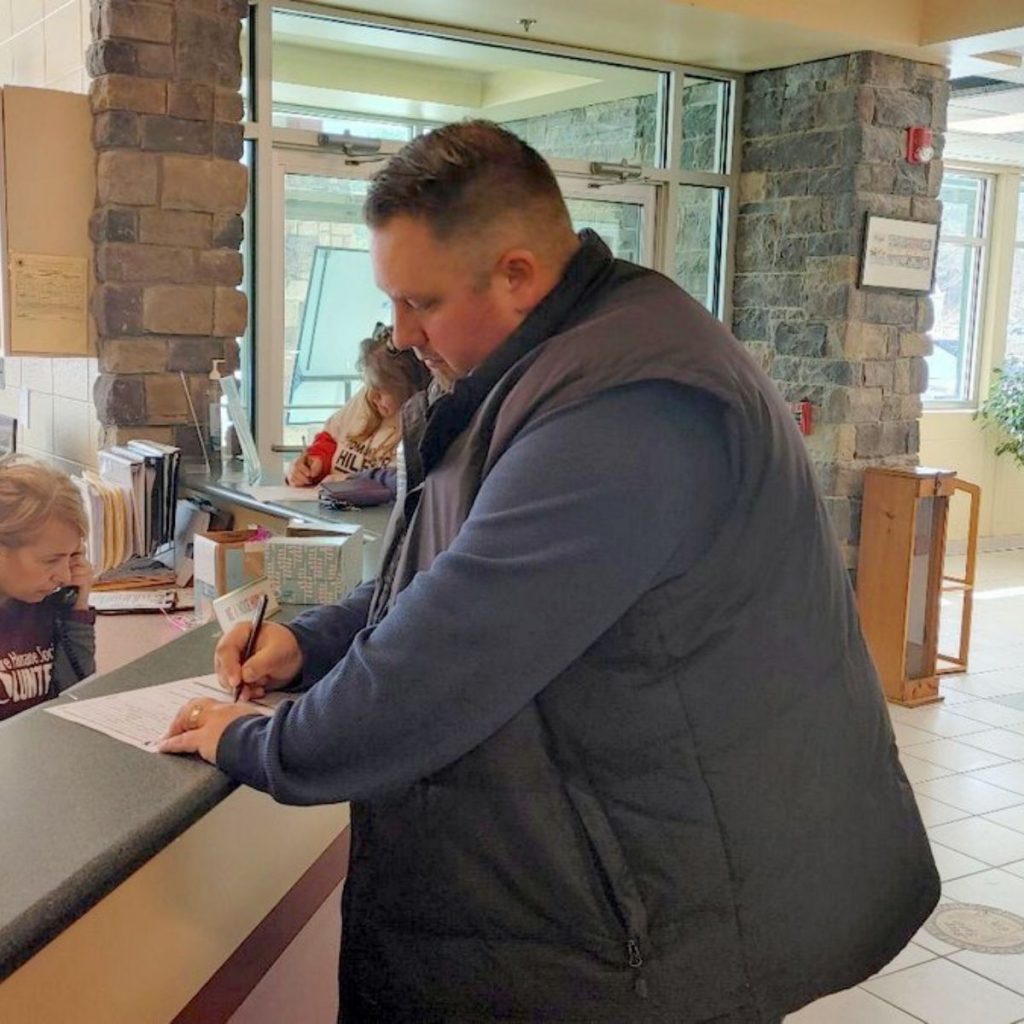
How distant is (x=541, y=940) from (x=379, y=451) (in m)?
2.32

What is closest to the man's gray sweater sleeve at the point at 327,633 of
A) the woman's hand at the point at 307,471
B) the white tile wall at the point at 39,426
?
the woman's hand at the point at 307,471

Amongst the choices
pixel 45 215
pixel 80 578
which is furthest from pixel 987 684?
pixel 80 578

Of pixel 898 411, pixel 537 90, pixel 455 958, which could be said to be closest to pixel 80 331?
pixel 537 90

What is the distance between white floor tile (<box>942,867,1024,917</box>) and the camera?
3262 mm

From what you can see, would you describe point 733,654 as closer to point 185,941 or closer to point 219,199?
point 185,941

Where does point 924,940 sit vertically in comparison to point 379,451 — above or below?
below

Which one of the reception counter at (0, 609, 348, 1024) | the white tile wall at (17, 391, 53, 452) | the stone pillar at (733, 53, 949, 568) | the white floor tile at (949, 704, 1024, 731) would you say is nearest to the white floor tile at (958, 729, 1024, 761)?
the white floor tile at (949, 704, 1024, 731)

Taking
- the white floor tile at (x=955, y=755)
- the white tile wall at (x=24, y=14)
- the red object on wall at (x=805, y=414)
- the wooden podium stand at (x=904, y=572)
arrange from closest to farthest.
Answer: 1. the white tile wall at (x=24, y=14)
2. the white floor tile at (x=955, y=755)
3. the wooden podium stand at (x=904, y=572)
4. the red object on wall at (x=805, y=414)

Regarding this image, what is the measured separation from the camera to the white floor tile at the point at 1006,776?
4.12m

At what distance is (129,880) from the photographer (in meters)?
1.15

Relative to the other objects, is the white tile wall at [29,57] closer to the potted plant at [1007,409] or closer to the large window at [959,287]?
the large window at [959,287]

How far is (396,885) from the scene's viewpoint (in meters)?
1.16

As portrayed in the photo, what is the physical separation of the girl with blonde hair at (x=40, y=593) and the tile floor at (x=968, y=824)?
1750 millimetres

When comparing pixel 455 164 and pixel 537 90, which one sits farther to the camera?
pixel 537 90
